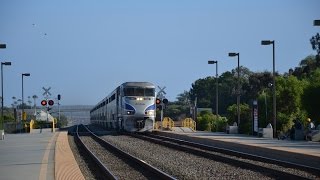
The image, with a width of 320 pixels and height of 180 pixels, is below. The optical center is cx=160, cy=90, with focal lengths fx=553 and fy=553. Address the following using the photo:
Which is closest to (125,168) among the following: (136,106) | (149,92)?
(136,106)

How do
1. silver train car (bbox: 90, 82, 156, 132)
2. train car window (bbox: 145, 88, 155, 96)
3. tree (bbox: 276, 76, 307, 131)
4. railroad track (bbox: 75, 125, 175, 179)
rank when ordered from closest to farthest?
railroad track (bbox: 75, 125, 175, 179) → silver train car (bbox: 90, 82, 156, 132) → train car window (bbox: 145, 88, 155, 96) → tree (bbox: 276, 76, 307, 131)

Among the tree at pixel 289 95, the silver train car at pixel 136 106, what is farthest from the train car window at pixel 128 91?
the tree at pixel 289 95

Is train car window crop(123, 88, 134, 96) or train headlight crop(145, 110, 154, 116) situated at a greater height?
train car window crop(123, 88, 134, 96)

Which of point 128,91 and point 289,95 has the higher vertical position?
point 289,95

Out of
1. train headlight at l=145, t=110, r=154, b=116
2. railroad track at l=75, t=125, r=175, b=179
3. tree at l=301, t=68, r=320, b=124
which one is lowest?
railroad track at l=75, t=125, r=175, b=179

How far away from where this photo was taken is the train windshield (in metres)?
42.5

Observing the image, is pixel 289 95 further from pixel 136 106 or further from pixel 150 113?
pixel 136 106

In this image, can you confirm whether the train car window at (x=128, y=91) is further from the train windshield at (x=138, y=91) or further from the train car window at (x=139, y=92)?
the train car window at (x=139, y=92)

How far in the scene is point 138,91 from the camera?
42.8m

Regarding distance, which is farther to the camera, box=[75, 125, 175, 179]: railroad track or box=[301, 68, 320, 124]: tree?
box=[301, 68, 320, 124]: tree

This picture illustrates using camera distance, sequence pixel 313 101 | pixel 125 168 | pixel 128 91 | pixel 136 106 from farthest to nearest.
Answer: pixel 313 101 → pixel 128 91 → pixel 136 106 → pixel 125 168

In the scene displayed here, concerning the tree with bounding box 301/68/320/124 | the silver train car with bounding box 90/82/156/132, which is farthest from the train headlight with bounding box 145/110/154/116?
the tree with bounding box 301/68/320/124

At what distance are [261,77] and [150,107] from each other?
66.9m

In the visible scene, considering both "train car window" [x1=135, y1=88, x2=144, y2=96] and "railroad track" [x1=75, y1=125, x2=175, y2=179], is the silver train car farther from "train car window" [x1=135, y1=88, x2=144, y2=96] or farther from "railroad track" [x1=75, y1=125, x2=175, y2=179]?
"railroad track" [x1=75, y1=125, x2=175, y2=179]
